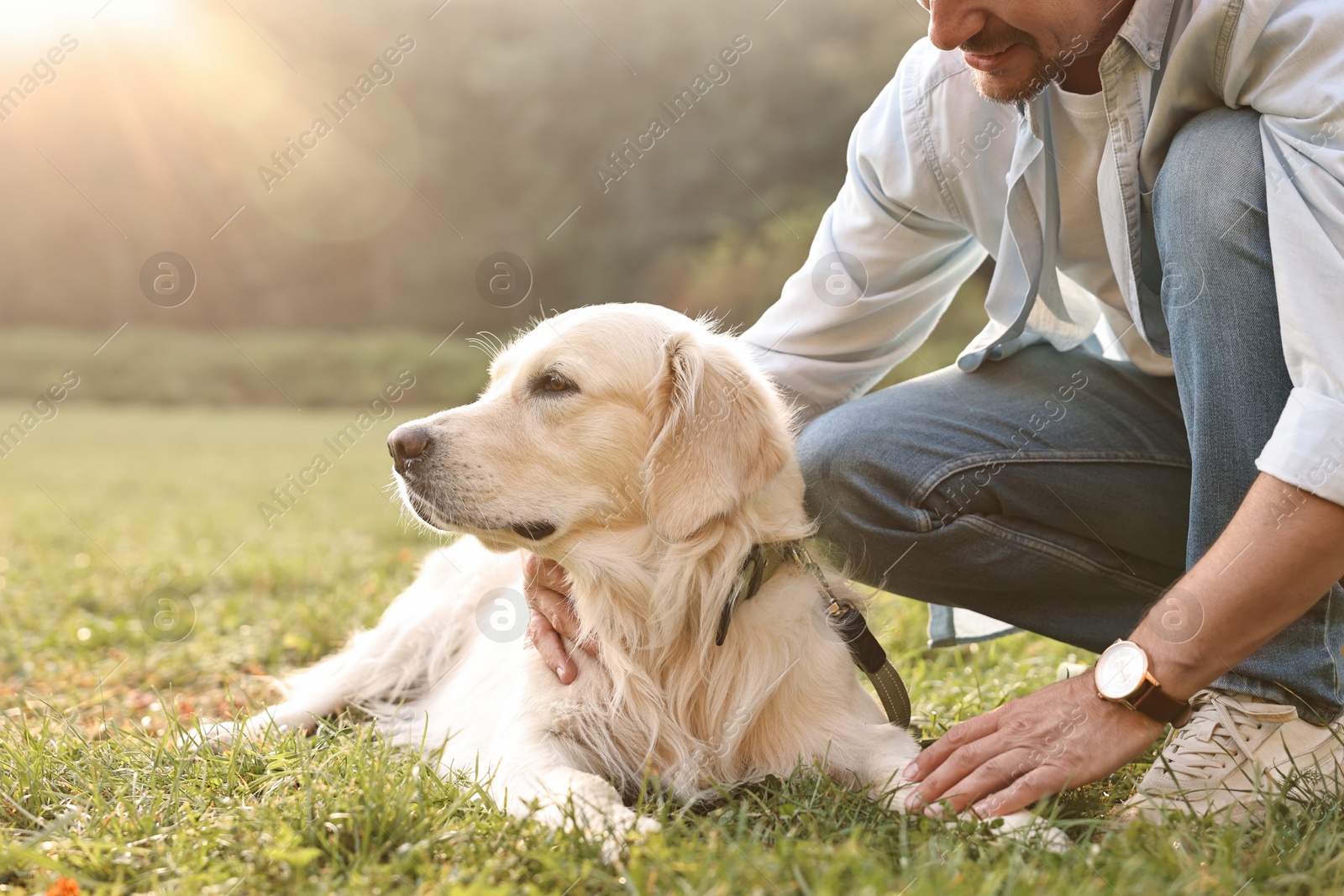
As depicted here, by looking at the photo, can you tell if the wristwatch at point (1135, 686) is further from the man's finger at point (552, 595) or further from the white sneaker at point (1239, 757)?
the man's finger at point (552, 595)

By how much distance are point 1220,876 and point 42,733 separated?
7.53 feet

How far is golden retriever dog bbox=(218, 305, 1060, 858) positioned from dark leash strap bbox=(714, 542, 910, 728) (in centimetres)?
2

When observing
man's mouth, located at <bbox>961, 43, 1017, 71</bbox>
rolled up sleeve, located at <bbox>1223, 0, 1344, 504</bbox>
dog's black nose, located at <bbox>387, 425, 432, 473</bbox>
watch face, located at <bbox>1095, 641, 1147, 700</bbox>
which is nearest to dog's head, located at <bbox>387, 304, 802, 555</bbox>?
dog's black nose, located at <bbox>387, 425, 432, 473</bbox>

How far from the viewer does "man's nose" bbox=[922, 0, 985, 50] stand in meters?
2.10

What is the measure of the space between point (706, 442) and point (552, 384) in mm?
404

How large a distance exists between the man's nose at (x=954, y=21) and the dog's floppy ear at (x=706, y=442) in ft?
2.72

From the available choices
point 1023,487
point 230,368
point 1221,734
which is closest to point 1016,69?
point 1023,487

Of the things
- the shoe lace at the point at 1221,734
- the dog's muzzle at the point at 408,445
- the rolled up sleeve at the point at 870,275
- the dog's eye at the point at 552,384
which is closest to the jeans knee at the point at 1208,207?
the rolled up sleeve at the point at 870,275

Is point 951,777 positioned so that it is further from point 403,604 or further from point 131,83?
point 131,83

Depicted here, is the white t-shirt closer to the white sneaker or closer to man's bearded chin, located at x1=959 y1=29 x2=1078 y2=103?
man's bearded chin, located at x1=959 y1=29 x2=1078 y2=103

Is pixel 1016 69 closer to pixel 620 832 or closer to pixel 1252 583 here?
pixel 1252 583

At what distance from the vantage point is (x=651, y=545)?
219 cm

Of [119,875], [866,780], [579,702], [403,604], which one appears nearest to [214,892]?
[119,875]

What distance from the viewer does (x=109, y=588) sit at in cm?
→ 445
